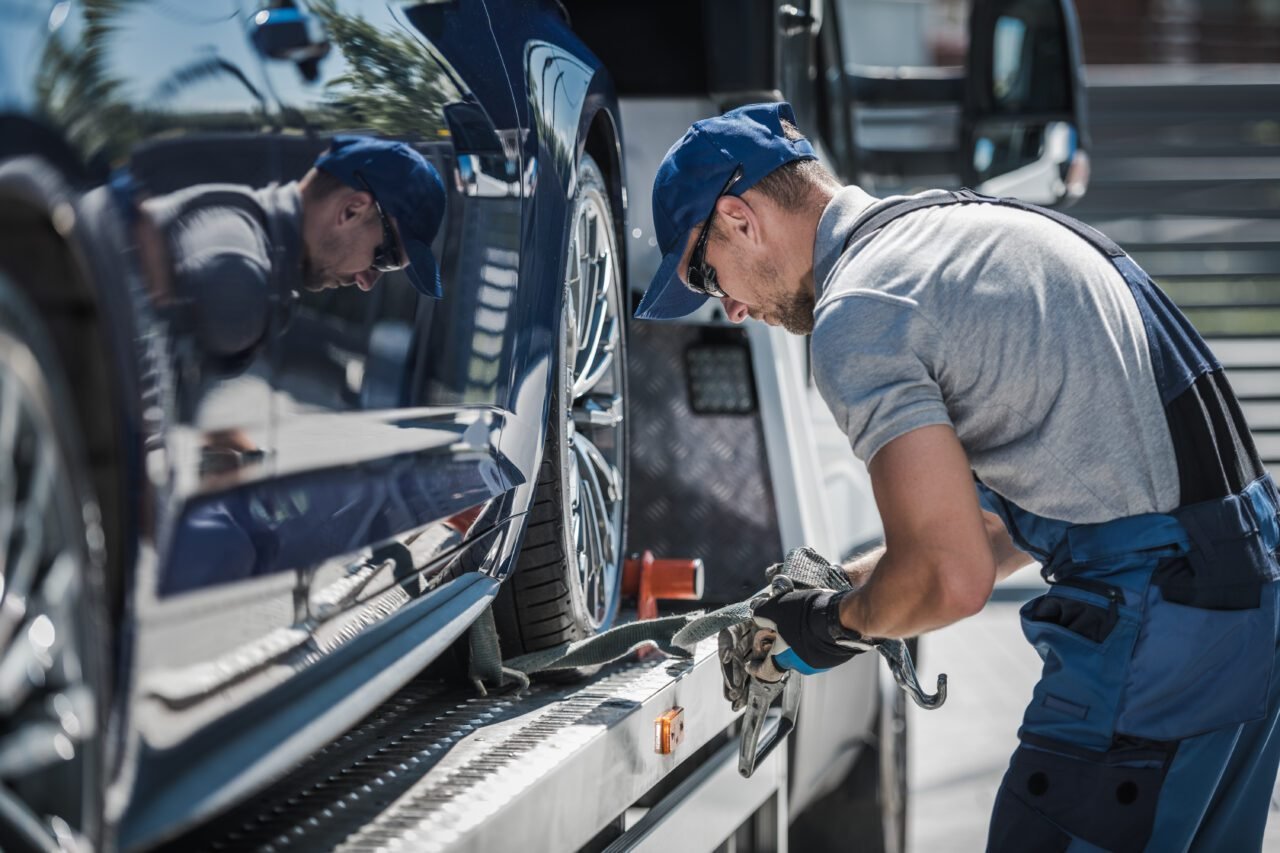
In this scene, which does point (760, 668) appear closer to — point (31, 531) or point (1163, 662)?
point (1163, 662)

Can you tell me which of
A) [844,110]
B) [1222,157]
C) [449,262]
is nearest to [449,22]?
[449,262]

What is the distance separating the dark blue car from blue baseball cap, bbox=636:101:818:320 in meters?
0.24

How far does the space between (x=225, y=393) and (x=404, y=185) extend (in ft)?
1.84

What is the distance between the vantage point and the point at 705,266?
246cm

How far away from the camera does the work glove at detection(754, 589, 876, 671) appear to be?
2.29 meters

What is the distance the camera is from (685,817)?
260cm

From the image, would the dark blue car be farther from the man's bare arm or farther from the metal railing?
the metal railing

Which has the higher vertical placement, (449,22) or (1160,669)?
(449,22)

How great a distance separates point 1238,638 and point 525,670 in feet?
3.69

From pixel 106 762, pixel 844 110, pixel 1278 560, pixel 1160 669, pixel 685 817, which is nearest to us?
pixel 106 762

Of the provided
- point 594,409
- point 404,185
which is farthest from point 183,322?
point 594,409

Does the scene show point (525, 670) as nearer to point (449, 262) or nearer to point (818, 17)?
point (449, 262)

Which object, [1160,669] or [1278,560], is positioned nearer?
[1160,669]

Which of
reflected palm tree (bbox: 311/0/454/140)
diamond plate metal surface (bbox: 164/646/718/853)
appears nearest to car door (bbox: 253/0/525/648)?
reflected palm tree (bbox: 311/0/454/140)
